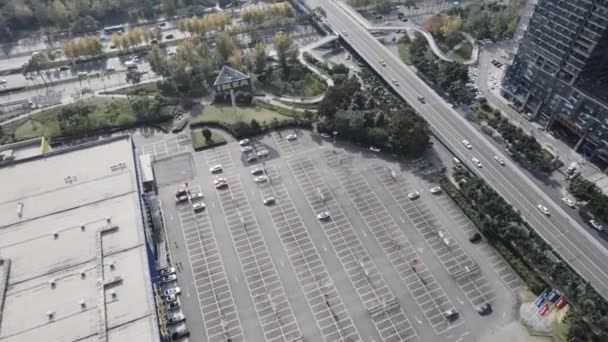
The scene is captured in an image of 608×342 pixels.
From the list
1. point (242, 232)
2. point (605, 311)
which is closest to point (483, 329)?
point (605, 311)

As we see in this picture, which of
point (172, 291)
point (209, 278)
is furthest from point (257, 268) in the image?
point (172, 291)

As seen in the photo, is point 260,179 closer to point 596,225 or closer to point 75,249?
point 75,249

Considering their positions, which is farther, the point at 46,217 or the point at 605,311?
the point at 46,217

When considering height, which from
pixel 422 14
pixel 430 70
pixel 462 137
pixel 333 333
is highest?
pixel 422 14

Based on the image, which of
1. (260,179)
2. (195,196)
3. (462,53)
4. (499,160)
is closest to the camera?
(195,196)

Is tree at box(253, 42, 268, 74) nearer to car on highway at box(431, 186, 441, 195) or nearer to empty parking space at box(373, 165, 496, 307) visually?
empty parking space at box(373, 165, 496, 307)

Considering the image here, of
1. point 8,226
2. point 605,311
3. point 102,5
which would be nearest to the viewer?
point 605,311

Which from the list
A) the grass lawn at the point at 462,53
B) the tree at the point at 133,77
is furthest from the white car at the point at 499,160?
the tree at the point at 133,77

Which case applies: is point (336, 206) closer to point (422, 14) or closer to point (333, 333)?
point (333, 333)
